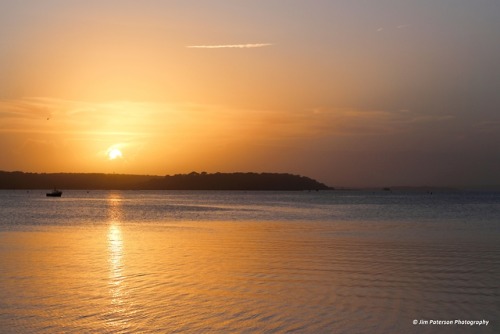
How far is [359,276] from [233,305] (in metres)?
5.92

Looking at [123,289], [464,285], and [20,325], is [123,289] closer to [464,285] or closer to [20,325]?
[20,325]

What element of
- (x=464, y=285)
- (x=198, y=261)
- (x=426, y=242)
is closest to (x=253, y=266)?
(x=198, y=261)

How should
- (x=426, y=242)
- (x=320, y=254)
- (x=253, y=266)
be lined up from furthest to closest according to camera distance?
(x=426, y=242) → (x=320, y=254) → (x=253, y=266)

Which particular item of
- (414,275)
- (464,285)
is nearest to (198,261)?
(414,275)

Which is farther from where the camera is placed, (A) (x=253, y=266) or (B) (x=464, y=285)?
(A) (x=253, y=266)

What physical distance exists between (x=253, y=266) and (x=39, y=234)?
19.9 metres

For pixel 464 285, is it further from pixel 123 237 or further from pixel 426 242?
pixel 123 237

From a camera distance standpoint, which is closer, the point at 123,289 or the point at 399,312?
the point at 399,312

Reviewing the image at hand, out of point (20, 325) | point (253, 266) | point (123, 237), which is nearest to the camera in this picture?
point (20, 325)

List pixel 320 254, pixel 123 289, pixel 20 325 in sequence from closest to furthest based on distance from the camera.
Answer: pixel 20 325
pixel 123 289
pixel 320 254

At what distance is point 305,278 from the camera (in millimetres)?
18344

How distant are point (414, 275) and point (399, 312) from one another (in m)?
5.86

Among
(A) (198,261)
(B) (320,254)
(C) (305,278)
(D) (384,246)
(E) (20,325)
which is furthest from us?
(D) (384,246)

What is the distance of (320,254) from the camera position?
24.8m
